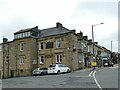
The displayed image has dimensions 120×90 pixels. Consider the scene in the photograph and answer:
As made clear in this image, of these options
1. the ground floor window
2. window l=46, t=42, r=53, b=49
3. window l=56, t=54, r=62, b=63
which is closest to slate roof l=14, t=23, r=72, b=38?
window l=46, t=42, r=53, b=49

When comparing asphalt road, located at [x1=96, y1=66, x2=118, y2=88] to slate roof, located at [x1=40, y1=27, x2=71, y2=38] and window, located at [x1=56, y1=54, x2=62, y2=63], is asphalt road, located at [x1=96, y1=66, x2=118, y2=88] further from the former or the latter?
slate roof, located at [x1=40, y1=27, x2=71, y2=38]

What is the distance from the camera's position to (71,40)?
48.7 metres

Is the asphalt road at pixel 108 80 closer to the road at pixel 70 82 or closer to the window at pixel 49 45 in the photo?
the road at pixel 70 82

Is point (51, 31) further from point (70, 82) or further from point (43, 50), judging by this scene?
point (70, 82)

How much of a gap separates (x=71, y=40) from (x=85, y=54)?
7973 millimetres

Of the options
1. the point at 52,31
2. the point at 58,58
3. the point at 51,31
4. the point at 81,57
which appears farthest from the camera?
the point at 51,31

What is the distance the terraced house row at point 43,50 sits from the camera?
49062 mm

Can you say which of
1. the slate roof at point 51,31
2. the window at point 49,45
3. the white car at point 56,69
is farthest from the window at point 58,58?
the white car at point 56,69

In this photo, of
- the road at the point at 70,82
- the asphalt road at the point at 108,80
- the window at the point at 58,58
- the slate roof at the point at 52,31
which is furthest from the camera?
the slate roof at the point at 52,31

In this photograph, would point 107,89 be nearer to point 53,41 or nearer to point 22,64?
point 53,41

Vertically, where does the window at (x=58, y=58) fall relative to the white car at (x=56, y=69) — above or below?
above

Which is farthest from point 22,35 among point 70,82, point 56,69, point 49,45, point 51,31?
point 70,82

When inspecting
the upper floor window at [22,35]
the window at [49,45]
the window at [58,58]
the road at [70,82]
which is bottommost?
the road at [70,82]

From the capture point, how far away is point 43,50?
53562mm
